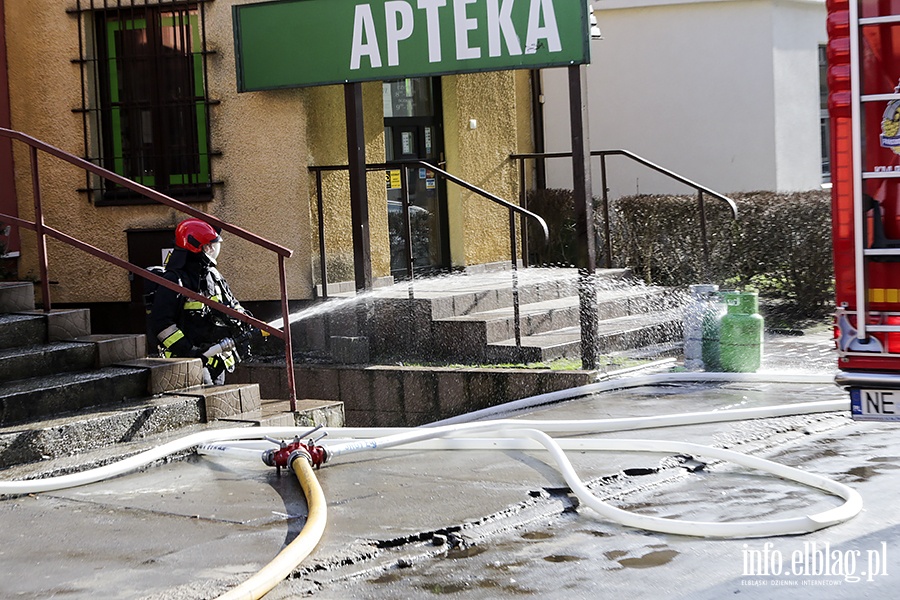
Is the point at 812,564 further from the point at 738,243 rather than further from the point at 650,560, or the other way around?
the point at 738,243

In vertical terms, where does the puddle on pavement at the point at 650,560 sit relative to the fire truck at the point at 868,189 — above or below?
below

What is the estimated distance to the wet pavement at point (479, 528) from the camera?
4992 millimetres

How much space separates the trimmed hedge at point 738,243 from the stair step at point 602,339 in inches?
37.0

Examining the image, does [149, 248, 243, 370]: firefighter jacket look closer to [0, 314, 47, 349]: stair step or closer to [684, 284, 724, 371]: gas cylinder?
[0, 314, 47, 349]: stair step

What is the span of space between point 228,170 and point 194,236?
2.36m

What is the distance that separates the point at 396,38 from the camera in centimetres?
1018

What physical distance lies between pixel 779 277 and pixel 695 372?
3.25 metres

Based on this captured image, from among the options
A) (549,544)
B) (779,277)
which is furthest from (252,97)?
(549,544)

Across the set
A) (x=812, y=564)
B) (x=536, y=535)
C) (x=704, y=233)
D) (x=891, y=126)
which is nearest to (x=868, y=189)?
(x=891, y=126)

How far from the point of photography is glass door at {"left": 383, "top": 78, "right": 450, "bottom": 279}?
12.7 metres

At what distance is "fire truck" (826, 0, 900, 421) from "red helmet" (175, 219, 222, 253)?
4.87m

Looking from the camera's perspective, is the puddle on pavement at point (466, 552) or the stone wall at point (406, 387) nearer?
the puddle on pavement at point (466, 552)

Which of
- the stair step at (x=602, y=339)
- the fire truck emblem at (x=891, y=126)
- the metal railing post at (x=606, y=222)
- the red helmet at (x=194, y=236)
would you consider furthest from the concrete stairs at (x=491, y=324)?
the fire truck emblem at (x=891, y=126)

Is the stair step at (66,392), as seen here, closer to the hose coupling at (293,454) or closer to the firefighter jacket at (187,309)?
the firefighter jacket at (187,309)
